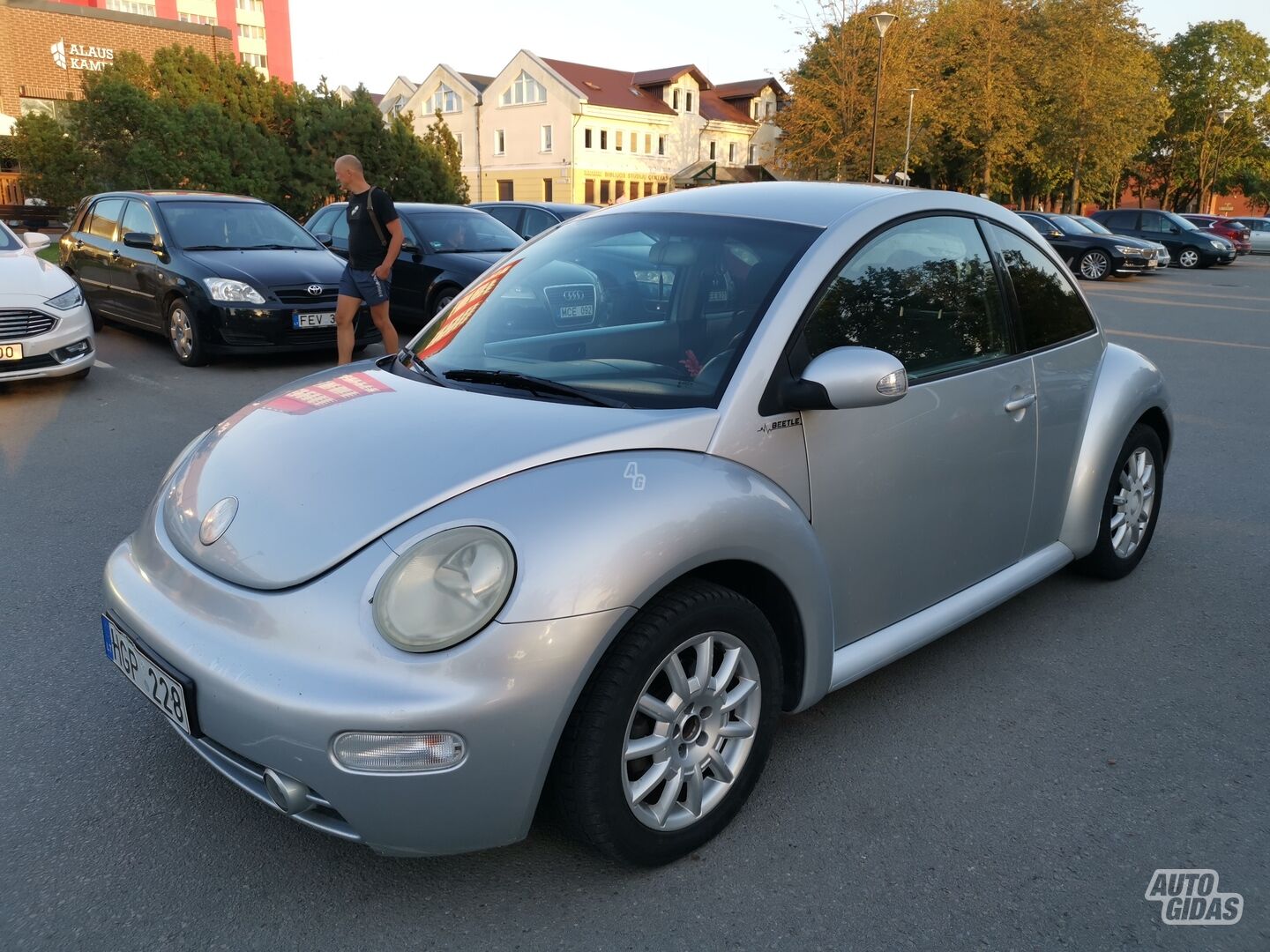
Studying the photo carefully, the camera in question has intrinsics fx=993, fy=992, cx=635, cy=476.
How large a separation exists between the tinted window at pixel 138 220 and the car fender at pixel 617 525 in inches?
341

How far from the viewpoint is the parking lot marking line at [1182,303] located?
1655 cm

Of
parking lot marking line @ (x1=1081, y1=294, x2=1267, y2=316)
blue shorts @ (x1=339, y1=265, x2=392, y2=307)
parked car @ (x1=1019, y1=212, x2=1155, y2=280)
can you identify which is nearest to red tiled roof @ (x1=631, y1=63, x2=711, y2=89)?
parked car @ (x1=1019, y1=212, x2=1155, y2=280)

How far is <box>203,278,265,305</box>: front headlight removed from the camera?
8750 millimetres

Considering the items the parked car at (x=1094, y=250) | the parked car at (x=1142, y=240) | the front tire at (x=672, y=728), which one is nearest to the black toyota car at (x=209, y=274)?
the front tire at (x=672, y=728)

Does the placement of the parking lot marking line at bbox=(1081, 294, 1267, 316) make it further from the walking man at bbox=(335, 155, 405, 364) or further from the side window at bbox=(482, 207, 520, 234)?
the walking man at bbox=(335, 155, 405, 364)

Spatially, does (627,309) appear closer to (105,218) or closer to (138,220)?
(138,220)

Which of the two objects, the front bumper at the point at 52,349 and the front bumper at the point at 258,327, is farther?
the front bumper at the point at 258,327

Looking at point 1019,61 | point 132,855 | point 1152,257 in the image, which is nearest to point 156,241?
point 132,855

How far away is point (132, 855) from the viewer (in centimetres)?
241

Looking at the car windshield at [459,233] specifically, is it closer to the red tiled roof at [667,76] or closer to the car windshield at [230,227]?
the car windshield at [230,227]

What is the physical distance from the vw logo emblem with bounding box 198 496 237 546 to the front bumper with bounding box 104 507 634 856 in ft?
0.88

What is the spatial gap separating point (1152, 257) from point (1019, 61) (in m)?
23.4

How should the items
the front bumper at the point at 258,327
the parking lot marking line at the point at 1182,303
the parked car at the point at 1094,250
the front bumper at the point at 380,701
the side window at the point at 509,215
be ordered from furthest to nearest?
the parked car at the point at 1094,250 → the parking lot marking line at the point at 1182,303 → the side window at the point at 509,215 → the front bumper at the point at 258,327 → the front bumper at the point at 380,701

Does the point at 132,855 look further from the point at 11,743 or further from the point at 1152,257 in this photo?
the point at 1152,257
